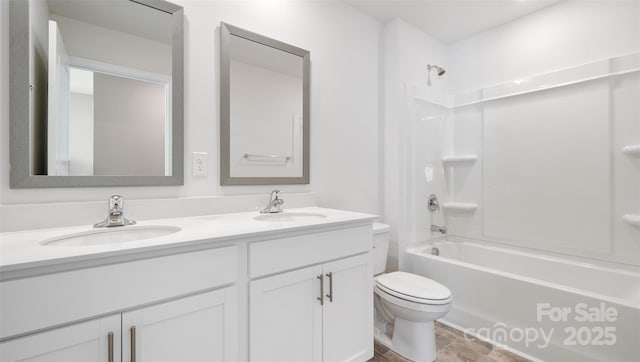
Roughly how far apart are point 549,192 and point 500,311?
103cm

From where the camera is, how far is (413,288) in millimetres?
1615

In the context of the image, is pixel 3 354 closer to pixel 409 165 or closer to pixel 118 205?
pixel 118 205

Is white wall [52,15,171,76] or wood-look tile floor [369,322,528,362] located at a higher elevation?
white wall [52,15,171,76]

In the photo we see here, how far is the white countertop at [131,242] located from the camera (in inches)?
27.9

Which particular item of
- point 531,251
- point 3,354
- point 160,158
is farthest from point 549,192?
point 3,354

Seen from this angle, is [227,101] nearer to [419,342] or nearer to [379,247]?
[379,247]

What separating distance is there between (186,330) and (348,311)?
76 cm

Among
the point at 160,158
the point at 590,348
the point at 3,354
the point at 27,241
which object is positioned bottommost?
the point at 590,348

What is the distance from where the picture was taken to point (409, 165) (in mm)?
2324

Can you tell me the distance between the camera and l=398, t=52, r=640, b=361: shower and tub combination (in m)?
1.62

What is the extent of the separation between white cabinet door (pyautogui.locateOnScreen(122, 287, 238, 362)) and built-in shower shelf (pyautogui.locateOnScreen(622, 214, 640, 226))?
241 centimetres

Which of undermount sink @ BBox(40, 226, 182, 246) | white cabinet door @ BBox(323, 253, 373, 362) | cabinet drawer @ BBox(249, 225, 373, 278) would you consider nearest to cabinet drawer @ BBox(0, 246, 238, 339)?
cabinet drawer @ BBox(249, 225, 373, 278)

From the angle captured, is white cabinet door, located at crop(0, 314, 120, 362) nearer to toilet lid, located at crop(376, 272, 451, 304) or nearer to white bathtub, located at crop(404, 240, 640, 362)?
toilet lid, located at crop(376, 272, 451, 304)

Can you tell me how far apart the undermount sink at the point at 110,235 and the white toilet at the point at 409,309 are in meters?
1.23
